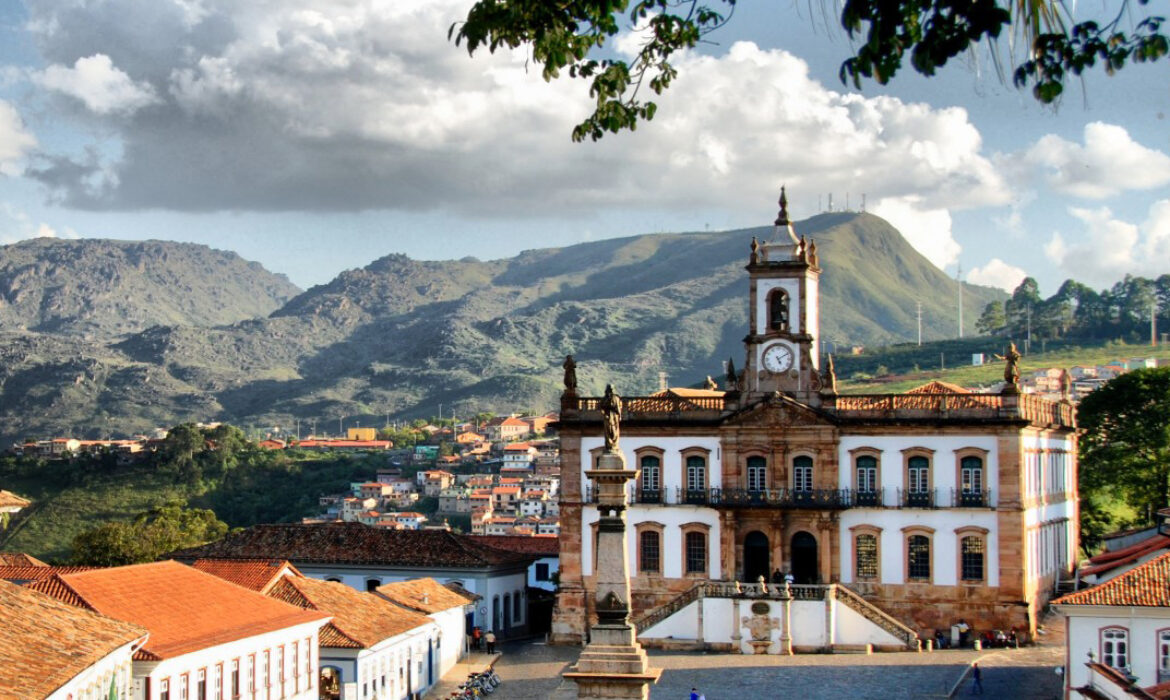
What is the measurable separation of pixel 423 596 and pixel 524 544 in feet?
48.6

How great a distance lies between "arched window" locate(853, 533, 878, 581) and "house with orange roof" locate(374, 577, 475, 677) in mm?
11962

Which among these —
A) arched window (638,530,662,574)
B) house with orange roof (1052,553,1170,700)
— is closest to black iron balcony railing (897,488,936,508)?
arched window (638,530,662,574)

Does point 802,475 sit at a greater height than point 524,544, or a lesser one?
greater

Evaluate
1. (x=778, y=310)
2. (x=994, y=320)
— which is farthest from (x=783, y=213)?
(x=994, y=320)

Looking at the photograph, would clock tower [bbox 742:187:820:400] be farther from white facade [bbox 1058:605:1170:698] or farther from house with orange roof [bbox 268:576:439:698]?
white facade [bbox 1058:605:1170:698]

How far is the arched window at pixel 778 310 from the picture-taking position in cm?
5194

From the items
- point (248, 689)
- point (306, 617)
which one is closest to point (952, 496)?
point (306, 617)

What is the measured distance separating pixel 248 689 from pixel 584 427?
19.3 meters

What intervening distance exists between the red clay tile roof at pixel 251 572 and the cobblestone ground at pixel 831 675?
21.0ft

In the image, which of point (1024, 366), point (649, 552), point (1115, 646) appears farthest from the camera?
point (1024, 366)

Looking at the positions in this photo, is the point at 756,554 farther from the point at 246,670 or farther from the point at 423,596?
the point at 246,670

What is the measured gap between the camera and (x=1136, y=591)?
32.8 meters

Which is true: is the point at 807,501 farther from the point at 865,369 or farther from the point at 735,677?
the point at 865,369

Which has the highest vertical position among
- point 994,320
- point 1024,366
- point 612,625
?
point 994,320
